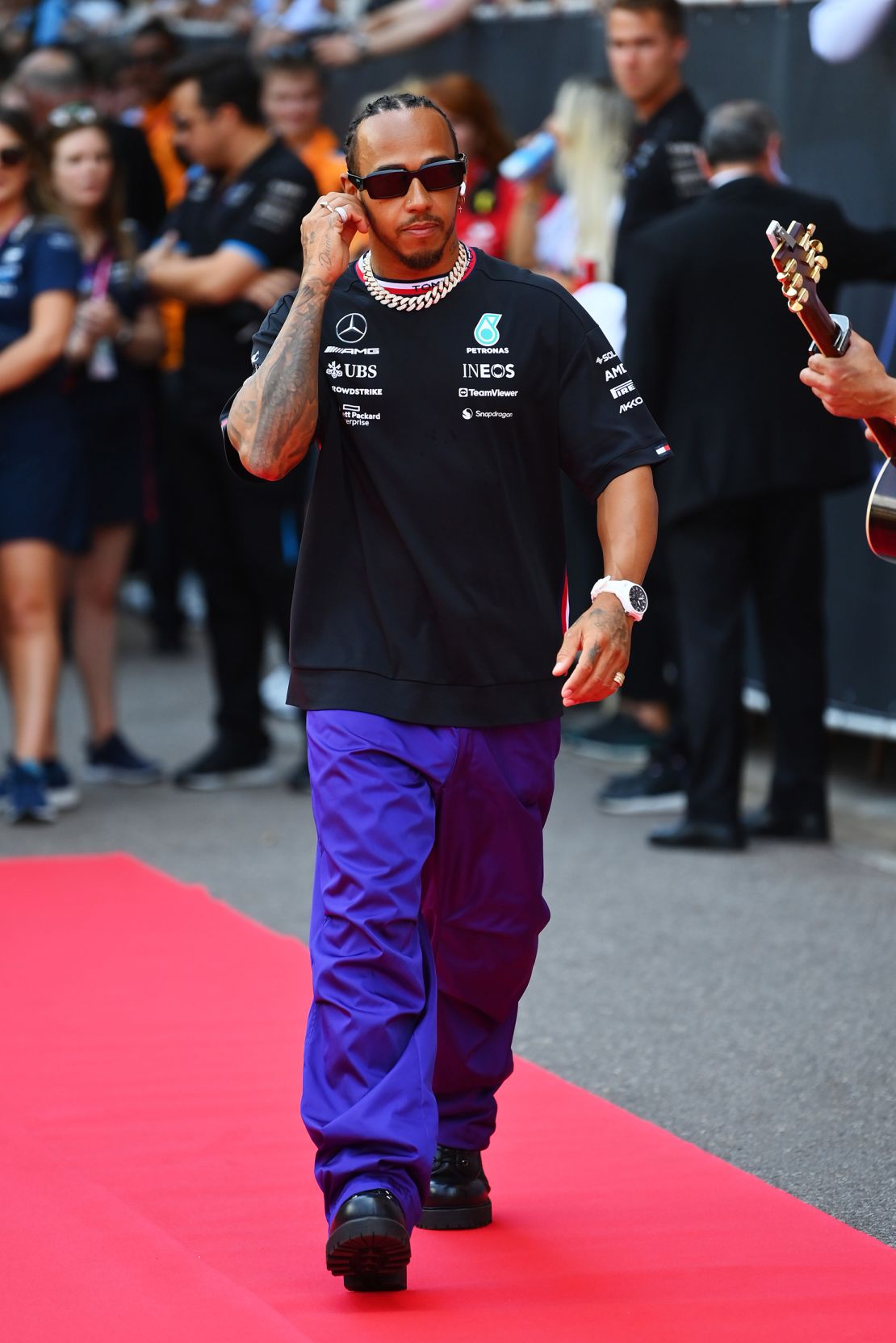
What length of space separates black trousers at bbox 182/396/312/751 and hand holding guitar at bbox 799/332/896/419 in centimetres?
415

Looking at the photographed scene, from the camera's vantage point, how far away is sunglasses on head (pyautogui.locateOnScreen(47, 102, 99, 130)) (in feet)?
25.7

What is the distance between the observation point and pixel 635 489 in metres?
3.64

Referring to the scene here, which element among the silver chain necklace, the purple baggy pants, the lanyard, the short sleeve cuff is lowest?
the purple baggy pants

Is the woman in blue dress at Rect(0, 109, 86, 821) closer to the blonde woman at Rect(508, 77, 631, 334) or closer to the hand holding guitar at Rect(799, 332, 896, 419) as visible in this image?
the blonde woman at Rect(508, 77, 631, 334)

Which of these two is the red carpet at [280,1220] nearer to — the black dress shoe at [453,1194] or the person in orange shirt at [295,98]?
the black dress shoe at [453,1194]

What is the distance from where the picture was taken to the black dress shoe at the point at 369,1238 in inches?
128

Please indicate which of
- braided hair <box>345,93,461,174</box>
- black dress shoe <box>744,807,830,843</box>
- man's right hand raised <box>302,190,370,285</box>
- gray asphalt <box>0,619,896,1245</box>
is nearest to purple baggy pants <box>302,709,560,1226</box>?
gray asphalt <box>0,619,896,1245</box>

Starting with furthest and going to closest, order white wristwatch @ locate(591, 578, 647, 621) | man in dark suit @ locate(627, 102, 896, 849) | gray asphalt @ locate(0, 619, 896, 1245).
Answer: man in dark suit @ locate(627, 102, 896, 849)
gray asphalt @ locate(0, 619, 896, 1245)
white wristwatch @ locate(591, 578, 647, 621)

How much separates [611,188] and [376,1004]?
5451mm

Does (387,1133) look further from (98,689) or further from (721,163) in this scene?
(98,689)

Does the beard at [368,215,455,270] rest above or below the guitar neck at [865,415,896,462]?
above

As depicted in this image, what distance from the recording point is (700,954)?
5.91m

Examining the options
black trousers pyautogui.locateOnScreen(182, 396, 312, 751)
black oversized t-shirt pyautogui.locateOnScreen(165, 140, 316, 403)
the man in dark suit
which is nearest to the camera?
the man in dark suit

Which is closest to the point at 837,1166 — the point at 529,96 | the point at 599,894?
the point at 599,894
